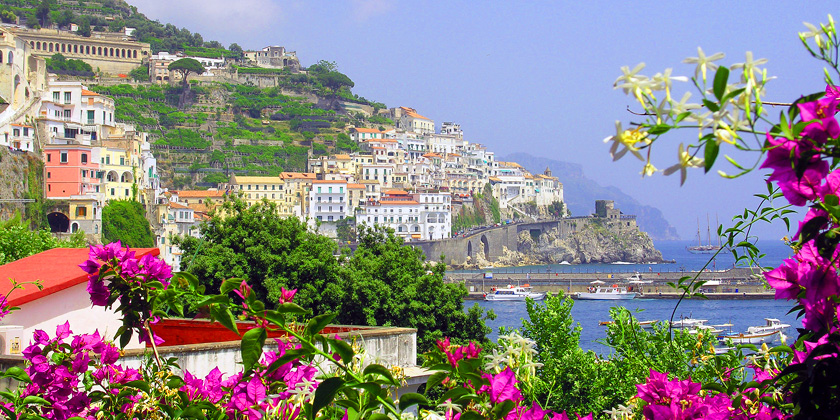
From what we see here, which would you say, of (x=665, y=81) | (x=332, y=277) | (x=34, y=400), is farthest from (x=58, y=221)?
(x=665, y=81)

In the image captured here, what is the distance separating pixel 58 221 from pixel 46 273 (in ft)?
109

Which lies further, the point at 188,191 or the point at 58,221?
the point at 188,191

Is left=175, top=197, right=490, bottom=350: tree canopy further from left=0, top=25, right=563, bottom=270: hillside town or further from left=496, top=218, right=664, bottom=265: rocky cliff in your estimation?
left=496, top=218, right=664, bottom=265: rocky cliff

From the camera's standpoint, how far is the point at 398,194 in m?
75.3

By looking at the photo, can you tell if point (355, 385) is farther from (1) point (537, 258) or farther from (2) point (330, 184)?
(1) point (537, 258)

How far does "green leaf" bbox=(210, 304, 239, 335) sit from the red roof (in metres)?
4.05

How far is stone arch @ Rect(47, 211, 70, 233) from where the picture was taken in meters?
36.6

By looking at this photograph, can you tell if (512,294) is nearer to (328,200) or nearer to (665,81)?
→ (328,200)

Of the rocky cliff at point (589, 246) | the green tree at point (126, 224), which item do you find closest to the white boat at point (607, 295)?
the green tree at point (126, 224)

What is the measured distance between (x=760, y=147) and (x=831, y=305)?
1.21 ft

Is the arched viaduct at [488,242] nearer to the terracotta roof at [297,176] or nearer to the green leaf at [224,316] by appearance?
the terracotta roof at [297,176]

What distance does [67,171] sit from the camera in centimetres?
3825

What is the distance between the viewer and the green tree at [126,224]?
39562mm

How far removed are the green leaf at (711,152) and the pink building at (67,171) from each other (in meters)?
40.1
